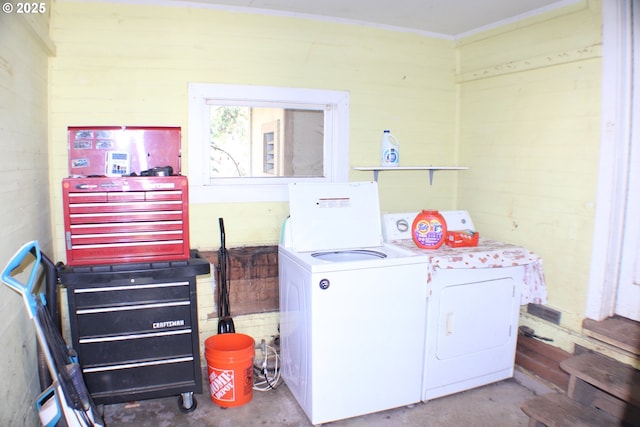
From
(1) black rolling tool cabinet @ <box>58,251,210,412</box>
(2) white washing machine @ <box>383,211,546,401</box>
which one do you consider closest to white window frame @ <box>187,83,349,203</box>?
(1) black rolling tool cabinet @ <box>58,251,210,412</box>

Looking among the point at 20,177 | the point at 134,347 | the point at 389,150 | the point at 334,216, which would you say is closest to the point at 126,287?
the point at 134,347

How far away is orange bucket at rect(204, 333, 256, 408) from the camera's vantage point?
2.49m

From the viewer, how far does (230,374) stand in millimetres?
2508

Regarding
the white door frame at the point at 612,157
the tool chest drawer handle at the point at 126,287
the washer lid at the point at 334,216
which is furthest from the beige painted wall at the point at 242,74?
the white door frame at the point at 612,157

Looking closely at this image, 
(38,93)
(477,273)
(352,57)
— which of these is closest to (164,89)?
(38,93)

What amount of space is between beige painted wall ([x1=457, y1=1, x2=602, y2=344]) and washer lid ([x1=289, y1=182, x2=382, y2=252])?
0.97m

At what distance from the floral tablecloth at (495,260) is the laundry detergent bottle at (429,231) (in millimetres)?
42

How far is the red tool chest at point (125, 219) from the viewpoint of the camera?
7.32 feet

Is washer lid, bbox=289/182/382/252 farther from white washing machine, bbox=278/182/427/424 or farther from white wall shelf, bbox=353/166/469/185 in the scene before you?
white wall shelf, bbox=353/166/469/185

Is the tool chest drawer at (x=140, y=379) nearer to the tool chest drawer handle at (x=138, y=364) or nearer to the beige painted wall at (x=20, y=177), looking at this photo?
the tool chest drawer handle at (x=138, y=364)

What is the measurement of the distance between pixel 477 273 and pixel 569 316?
619mm

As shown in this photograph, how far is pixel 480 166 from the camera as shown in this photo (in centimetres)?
329

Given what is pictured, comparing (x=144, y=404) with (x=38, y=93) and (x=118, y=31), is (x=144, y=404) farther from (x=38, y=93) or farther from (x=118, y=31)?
(x=118, y=31)

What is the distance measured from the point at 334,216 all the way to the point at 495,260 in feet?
3.38
